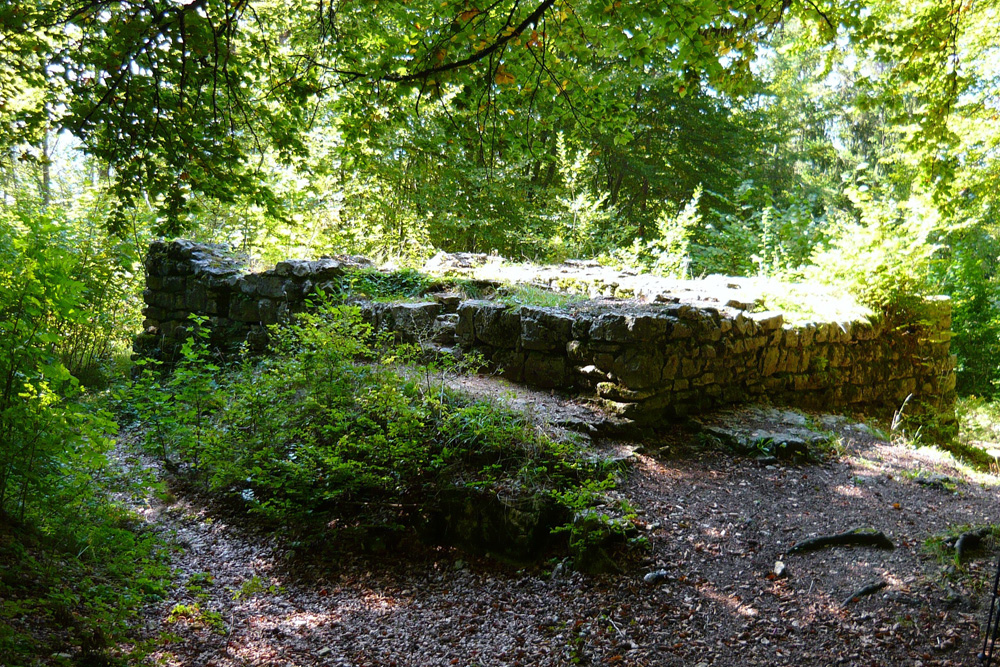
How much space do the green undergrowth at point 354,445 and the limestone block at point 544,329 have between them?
1162mm

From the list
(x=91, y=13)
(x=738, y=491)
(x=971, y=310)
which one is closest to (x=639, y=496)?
(x=738, y=491)

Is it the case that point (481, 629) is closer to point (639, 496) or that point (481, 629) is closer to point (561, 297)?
point (639, 496)

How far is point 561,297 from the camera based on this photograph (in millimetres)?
6891

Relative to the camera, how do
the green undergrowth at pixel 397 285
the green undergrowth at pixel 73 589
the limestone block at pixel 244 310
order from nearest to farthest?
the green undergrowth at pixel 73 589 → the green undergrowth at pixel 397 285 → the limestone block at pixel 244 310

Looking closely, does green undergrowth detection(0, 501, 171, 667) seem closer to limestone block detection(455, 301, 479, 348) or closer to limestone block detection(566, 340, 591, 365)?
limestone block detection(455, 301, 479, 348)

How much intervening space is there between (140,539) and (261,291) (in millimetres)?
5206

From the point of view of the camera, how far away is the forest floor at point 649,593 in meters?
3.09

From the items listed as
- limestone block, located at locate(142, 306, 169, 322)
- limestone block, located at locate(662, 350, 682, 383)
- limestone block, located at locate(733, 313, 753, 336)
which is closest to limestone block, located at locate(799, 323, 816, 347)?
limestone block, located at locate(733, 313, 753, 336)

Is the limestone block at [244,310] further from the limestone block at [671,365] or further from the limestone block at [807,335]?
the limestone block at [807,335]

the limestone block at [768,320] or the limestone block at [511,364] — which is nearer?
the limestone block at [511,364]

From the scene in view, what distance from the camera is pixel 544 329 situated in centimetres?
604

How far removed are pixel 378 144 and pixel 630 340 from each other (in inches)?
109

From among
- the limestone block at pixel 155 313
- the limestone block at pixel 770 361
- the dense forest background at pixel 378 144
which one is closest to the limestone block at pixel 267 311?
the dense forest background at pixel 378 144

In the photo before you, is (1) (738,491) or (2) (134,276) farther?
(2) (134,276)
